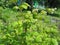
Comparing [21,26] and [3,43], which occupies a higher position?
[21,26]

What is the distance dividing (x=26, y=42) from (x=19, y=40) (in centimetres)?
15

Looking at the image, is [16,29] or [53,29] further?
[53,29]

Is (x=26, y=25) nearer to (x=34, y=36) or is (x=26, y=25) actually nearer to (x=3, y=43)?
(x=34, y=36)

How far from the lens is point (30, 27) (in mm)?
3072

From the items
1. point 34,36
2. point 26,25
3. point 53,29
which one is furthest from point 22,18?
point 53,29

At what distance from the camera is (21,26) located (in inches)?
118

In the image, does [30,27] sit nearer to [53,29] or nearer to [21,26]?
[21,26]

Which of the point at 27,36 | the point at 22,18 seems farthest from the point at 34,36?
the point at 22,18

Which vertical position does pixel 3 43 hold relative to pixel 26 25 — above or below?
below

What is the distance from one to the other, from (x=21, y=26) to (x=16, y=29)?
81mm

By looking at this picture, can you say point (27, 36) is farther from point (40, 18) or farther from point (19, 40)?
point (40, 18)

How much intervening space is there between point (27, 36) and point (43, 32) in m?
0.32

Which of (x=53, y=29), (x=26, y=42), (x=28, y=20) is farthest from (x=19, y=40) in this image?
(x=53, y=29)

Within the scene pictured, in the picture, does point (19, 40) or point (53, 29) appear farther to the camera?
point (53, 29)
